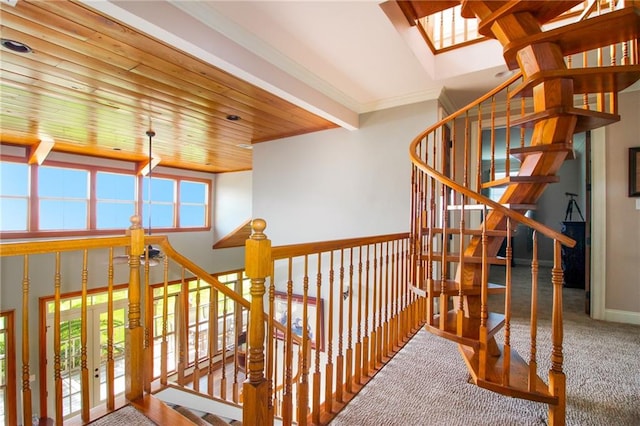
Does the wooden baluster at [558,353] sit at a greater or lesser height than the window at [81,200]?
lesser

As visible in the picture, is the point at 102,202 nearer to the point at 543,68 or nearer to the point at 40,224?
the point at 40,224

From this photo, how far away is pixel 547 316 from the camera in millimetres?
3346

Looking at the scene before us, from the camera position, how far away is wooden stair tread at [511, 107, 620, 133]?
181 centimetres

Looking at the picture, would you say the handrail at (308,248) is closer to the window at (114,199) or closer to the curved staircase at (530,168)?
the curved staircase at (530,168)

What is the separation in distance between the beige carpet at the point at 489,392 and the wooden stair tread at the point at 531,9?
2.37 metres

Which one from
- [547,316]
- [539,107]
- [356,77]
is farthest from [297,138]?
[547,316]

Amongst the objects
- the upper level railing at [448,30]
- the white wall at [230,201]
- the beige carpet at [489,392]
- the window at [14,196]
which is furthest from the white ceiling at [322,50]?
the window at [14,196]

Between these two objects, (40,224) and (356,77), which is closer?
(356,77)

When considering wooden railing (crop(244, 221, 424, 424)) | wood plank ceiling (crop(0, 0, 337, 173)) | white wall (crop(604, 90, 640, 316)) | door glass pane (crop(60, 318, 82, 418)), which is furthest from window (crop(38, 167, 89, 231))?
white wall (crop(604, 90, 640, 316))

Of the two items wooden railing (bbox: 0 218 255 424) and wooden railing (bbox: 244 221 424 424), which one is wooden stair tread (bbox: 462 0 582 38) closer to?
wooden railing (bbox: 244 221 424 424)

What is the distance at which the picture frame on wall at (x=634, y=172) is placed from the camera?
9.99 ft

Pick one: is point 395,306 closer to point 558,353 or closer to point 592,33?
point 558,353

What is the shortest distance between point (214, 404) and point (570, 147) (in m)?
3.61

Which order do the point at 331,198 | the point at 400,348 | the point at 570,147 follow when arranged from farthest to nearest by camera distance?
the point at 331,198 → the point at 400,348 → the point at 570,147
